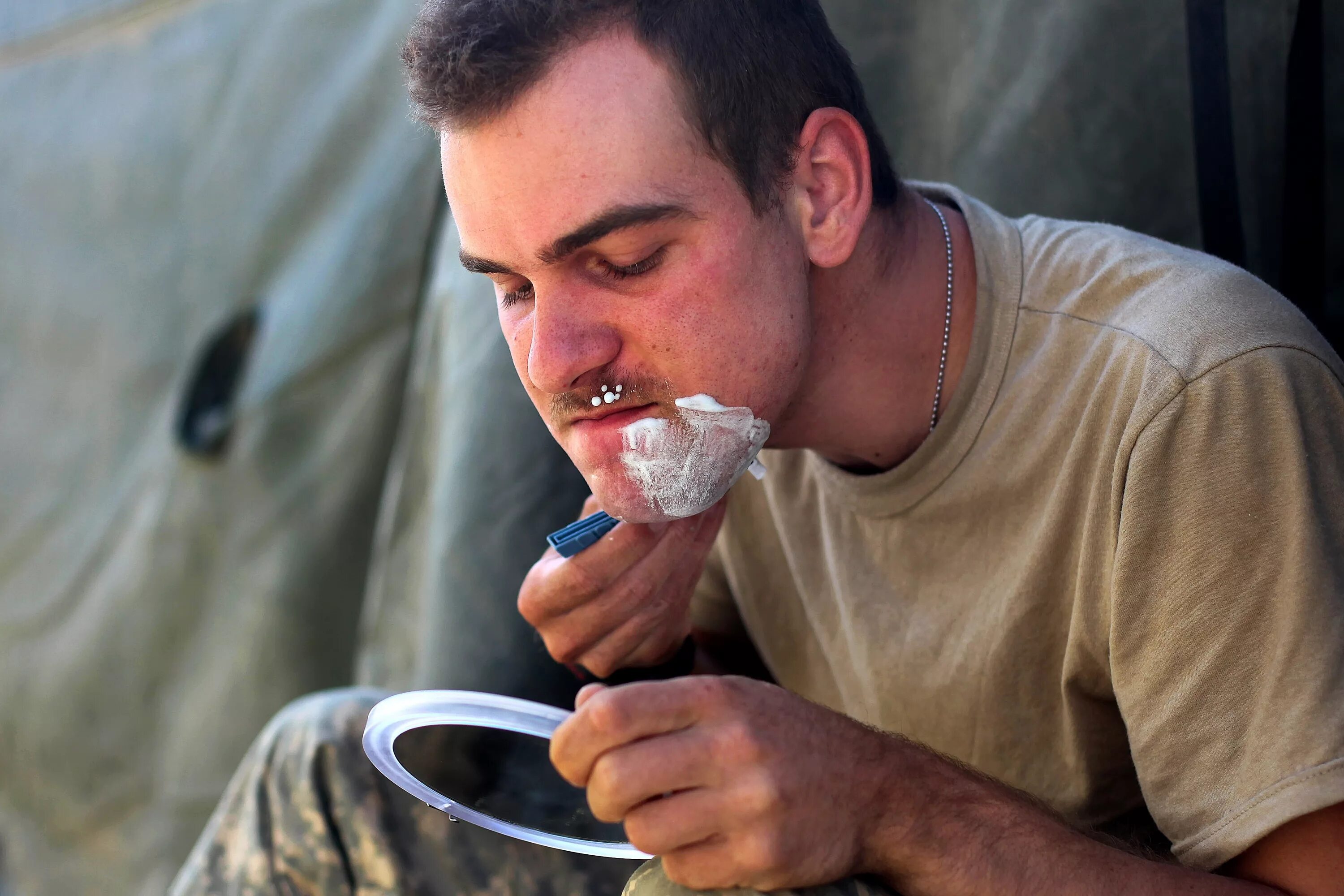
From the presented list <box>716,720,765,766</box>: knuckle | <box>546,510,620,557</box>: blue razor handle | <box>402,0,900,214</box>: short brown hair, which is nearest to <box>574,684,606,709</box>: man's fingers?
<box>716,720,765,766</box>: knuckle

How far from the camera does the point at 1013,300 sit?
129 centimetres

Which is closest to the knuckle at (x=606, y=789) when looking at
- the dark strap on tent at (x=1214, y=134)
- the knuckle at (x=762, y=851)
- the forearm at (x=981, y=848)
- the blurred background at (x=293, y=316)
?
the knuckle at (x=762, y=851)

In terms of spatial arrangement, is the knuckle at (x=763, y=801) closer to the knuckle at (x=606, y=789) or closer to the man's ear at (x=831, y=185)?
the knuckle at (x=606, y=789)

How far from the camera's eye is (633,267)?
116 centimetres

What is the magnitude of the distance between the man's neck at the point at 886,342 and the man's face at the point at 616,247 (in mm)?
120

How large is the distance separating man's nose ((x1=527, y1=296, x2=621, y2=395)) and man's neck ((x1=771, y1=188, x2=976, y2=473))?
0.81ft

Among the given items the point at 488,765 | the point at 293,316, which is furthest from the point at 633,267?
the point at 293,316

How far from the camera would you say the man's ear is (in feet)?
4.12

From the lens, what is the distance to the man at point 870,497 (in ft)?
3.38

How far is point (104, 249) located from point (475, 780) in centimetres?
216

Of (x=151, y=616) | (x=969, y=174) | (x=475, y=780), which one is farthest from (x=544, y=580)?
(x=151, y=616)

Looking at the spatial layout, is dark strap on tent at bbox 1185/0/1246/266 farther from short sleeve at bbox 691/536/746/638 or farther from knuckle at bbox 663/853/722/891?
knuckle at bbox 663/853/722/891

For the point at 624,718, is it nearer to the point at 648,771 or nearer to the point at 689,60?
the point at 648,771

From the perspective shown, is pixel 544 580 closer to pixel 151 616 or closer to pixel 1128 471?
pixel 1128 471
